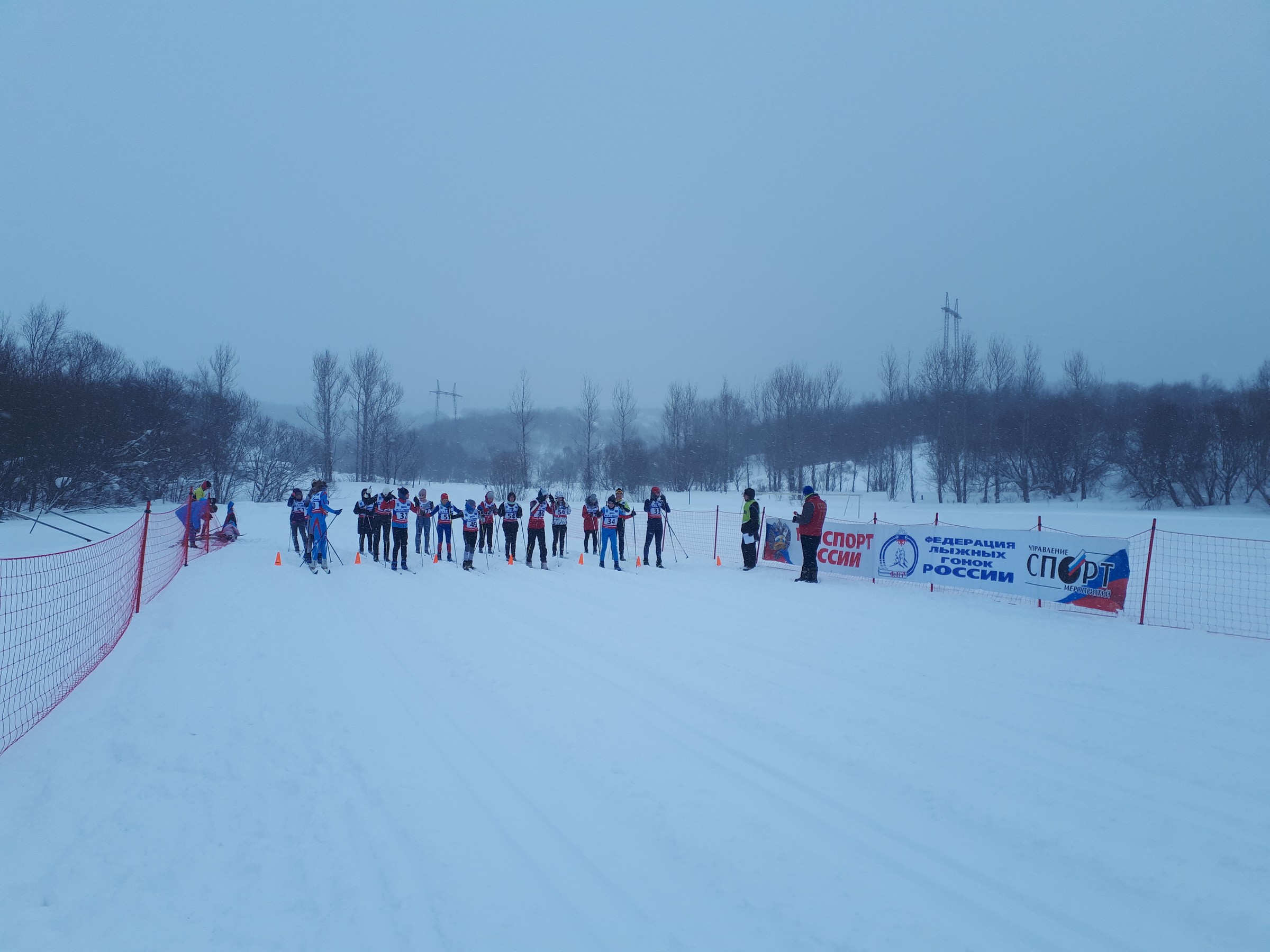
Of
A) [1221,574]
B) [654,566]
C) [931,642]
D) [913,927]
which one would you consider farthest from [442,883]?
[1221,574]

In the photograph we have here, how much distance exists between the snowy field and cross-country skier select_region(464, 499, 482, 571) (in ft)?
21.2

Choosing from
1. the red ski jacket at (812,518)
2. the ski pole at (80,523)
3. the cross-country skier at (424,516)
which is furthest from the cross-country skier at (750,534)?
the ski pole at (80,523)

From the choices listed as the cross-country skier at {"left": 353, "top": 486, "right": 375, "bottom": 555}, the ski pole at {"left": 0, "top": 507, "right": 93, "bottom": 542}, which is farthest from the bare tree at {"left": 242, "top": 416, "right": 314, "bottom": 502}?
the cross-country skier at {"left": 353, "top": 486, "right": 375, "bottom": 555}

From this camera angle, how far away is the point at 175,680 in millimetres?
6578

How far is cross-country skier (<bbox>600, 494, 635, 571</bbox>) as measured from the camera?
15305 millimetres

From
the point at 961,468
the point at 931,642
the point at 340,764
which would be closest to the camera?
the point at 340,764

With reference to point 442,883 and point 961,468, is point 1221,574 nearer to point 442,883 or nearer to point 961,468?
point 442,883

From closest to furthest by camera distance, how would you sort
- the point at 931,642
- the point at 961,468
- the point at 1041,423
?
1. the point at 931,642
2. the point at 1041,423
3. the point at 961,468

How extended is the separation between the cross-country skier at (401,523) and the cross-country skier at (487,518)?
162 centimetres

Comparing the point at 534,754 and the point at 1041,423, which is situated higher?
the point at 1041,423

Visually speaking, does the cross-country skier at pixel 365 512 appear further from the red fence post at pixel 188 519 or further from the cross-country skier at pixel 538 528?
the cross-country skier at pixel 538 528

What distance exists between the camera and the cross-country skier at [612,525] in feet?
50.2

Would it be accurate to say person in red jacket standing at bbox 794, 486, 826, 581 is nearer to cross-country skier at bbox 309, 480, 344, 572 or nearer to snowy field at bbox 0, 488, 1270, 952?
snowy field at bbox 0, 488, 1270, 952

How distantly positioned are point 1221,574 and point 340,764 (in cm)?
1976
